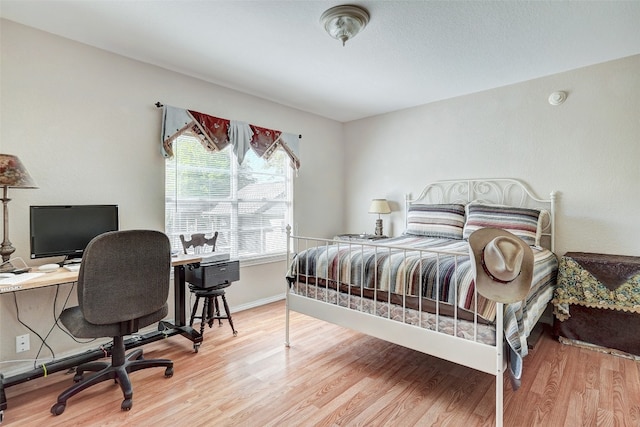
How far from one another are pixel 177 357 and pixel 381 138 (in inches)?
137

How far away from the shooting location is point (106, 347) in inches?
88.7

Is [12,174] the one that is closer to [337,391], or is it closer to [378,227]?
[337,391]

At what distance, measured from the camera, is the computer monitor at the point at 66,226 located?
2.13 meters

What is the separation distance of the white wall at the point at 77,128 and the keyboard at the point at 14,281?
45 centimetres

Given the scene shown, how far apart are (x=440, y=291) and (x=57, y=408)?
2.25 m

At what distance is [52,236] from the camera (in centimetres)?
219

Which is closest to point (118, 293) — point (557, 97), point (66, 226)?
point (66, 226)

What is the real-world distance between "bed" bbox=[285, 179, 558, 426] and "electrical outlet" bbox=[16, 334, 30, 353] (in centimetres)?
184

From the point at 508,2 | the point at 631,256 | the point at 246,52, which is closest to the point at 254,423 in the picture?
the point at 246,52

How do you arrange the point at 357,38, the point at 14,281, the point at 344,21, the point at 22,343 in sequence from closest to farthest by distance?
the point at 14,281 < the point at 344,21 < the point at 22,343 < the point at 357,38

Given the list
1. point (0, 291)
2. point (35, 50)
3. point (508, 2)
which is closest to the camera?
point (0, 291)

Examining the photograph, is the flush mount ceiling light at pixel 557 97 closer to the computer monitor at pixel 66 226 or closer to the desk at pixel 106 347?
the desk at pixel 106 347

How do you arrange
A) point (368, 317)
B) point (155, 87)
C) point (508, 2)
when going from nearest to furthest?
1. point (508, 2)
2. point (368, 317)
3. point (155, 87)

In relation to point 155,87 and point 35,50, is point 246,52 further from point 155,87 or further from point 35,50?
point 35,50
